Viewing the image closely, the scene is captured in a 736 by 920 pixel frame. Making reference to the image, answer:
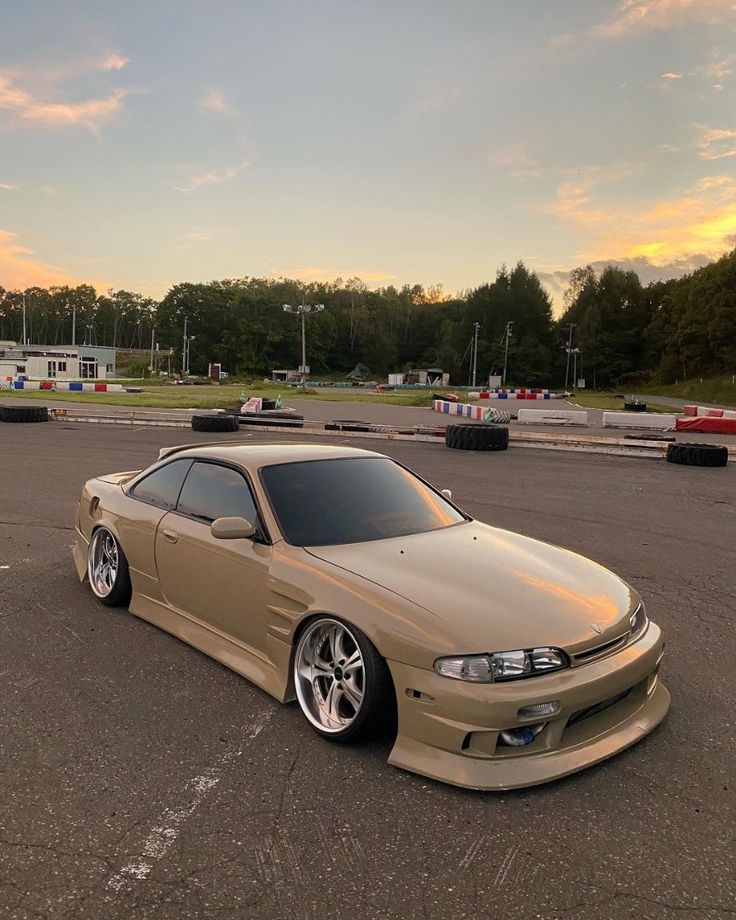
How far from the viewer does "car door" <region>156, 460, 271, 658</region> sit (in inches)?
143

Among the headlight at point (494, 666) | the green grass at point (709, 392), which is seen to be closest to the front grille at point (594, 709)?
the headlight at point (494, 666)

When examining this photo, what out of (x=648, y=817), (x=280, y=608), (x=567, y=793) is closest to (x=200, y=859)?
(x=280, y=608)

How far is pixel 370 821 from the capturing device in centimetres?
259

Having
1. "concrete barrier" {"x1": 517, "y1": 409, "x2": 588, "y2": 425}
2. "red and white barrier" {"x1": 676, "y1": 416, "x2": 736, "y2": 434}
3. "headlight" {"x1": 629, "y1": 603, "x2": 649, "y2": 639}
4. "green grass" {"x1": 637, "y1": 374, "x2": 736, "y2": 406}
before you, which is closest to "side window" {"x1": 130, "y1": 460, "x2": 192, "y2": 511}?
"headlight" {"x1": 629, "y1": 603, "x2": 649, "y2": 639}

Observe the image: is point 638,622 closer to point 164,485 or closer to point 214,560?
point 214,560

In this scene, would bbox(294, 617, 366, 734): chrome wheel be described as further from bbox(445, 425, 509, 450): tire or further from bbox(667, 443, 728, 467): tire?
bbox(445, 425, 509, 450): tire

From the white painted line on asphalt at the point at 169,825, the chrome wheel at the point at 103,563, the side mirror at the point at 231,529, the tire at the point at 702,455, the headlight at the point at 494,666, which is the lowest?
the white painted line on asphalt at the point at 169,825

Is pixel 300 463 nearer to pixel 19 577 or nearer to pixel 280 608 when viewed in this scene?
pixel 280 608

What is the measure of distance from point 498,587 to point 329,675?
0.93m

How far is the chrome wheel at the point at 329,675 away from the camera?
3.12m

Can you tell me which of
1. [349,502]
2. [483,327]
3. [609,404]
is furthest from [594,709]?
[483,327]

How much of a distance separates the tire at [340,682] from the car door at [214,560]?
35 centimetres

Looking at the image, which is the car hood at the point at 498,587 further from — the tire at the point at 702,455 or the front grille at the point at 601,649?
the tire at the point at 702,455

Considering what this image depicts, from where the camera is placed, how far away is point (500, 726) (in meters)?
2.69
